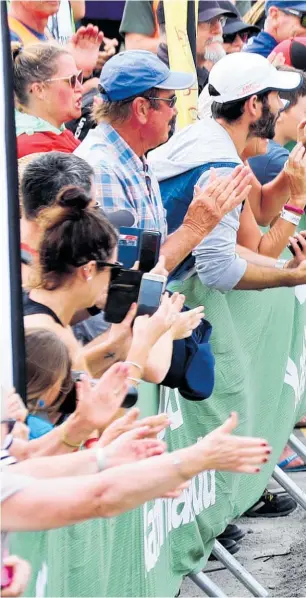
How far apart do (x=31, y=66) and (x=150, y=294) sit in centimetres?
153

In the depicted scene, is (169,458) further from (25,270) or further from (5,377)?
(25,270)

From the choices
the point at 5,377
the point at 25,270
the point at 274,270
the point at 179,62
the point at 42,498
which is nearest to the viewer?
the point at 42,498

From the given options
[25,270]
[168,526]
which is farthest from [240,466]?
[168,526]

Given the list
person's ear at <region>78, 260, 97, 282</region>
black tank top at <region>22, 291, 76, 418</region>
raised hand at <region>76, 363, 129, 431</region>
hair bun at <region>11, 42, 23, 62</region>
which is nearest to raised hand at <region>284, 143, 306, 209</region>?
hair bun at <region>11, 42, 23, 62</region>

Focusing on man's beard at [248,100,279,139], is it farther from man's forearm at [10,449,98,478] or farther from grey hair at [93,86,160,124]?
man's forearm at [10,449,98,478]

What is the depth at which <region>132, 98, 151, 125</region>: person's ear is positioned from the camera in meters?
4.60

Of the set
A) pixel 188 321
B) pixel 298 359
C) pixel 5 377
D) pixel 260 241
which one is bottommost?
pixel 298 359

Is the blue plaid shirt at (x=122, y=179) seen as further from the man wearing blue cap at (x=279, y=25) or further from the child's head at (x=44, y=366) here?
the man wearing blue cap at (x=279, y=25)

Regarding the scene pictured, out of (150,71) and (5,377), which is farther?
(150,71)

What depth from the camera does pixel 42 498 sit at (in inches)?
91.6

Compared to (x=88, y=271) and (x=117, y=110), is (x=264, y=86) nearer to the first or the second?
(x=117, y=110)

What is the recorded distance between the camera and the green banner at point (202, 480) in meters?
3.27

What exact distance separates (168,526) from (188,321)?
Result: 1.09 metres

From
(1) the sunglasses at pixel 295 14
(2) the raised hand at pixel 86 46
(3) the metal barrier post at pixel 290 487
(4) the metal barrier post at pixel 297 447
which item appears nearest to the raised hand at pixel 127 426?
(3) the metal barrier post at pixel 290 487
